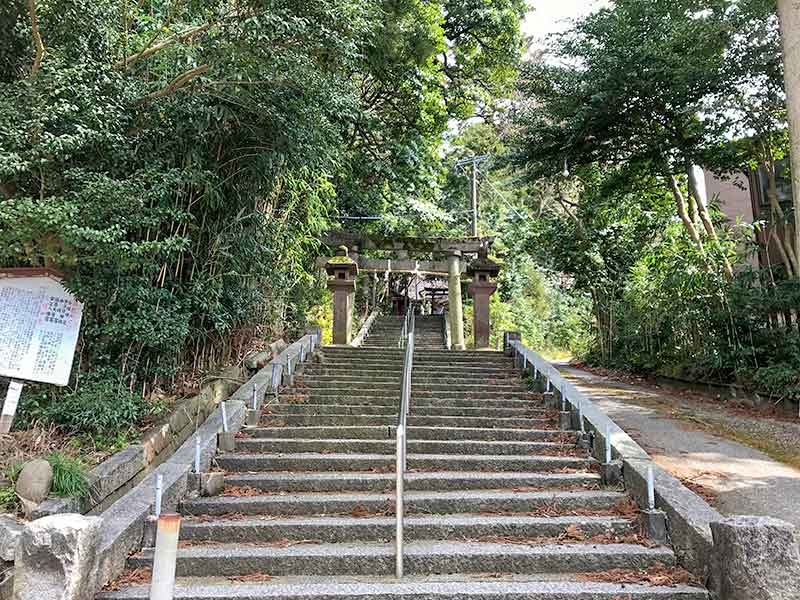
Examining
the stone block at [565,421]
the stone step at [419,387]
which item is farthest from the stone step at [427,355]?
the stone block at [565,421]

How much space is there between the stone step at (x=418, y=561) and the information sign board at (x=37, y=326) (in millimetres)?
2543

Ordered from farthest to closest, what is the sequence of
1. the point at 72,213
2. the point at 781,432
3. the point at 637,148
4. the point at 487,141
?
the point at 487,141 < the point at 637,148 < the point at 781,432 < the point at 72,213

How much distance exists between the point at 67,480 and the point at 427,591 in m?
3.05

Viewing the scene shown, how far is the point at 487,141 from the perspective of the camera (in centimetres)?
2202

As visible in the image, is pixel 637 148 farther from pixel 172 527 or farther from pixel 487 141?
pixel 172 527

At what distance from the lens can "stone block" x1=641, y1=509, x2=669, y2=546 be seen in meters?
3.92

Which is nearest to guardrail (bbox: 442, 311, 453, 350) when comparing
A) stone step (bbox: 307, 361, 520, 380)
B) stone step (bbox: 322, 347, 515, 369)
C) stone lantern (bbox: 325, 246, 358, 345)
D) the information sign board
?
stone lantern (bbox: 325, 246, 358, 345)

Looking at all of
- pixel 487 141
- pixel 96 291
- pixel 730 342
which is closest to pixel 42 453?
pixel 96 291

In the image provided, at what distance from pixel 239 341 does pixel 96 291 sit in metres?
2.59

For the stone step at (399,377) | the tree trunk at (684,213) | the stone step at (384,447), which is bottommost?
the stone step at (384,447)

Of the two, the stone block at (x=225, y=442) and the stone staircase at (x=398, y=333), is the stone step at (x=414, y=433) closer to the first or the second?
the stone block at (x=225, y=442)

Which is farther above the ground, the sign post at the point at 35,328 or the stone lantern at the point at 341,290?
the stone lantern at the point at 341,290

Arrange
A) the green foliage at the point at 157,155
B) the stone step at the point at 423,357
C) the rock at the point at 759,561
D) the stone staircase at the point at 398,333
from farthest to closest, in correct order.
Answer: the stone staircase at the point at 398,333
the stone step at the point at 423,357
the green foliage at the point at 157,155
the rock at the point at 759,561

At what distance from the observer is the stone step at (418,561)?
3.69 meters
